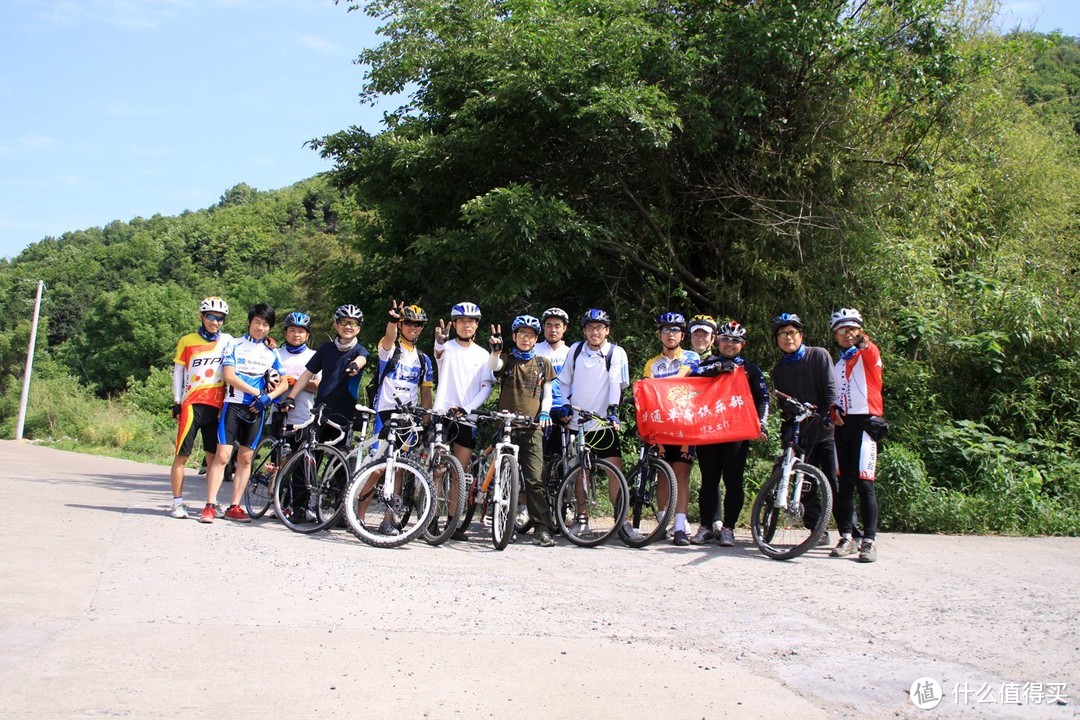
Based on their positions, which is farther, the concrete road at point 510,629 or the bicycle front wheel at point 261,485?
the bicycle front wheel at point 261,485

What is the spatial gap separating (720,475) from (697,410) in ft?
2.38

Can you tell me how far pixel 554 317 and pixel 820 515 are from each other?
3.11 meters

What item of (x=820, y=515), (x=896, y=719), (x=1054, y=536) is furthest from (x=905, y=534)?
(x=896, y=719)

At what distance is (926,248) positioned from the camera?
47.9ft

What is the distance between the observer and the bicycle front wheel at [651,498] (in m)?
8.45

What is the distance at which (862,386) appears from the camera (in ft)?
27.4

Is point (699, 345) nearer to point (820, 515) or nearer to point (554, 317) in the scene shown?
point (554, 317)

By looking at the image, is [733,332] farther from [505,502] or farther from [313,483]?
[313,483]

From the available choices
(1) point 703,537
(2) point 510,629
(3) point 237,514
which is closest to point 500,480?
(1) point 703,537

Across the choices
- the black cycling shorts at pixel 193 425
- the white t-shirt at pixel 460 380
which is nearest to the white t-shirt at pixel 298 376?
the black cycling shorts at pixel 193 425

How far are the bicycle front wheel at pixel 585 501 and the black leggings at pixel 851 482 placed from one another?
77.8 inches

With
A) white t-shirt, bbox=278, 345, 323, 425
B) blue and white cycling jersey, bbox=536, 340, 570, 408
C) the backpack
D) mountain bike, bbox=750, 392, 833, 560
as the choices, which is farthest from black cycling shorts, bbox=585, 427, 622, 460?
white t-shirt, bbox=278, 345, 323, 425

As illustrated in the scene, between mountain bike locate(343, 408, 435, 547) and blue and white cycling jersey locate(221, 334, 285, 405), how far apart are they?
1.67m

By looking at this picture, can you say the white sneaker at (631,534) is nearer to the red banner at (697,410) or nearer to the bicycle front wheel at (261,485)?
the red banner at (697,410)
